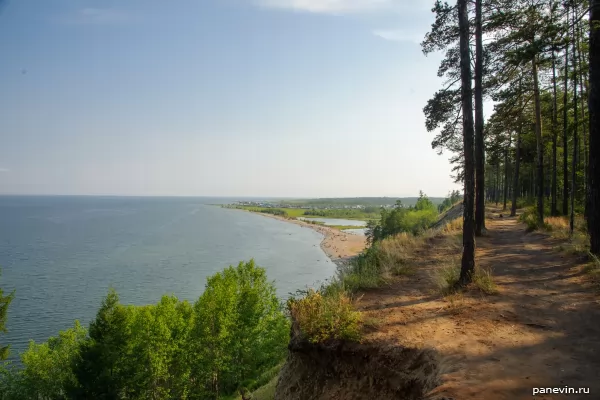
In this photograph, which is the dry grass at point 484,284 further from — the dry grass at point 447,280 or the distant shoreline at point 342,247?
the distant shoreline at point 342,247

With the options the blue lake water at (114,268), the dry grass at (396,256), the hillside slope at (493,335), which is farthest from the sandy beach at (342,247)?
the hillside slope at (493,335)

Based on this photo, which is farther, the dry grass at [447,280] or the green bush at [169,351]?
the green bush at [169,351]

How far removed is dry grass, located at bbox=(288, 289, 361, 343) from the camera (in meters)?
6.49

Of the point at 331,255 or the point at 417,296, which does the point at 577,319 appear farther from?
the point at 331,255

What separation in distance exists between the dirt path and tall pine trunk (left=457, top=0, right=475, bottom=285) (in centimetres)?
94

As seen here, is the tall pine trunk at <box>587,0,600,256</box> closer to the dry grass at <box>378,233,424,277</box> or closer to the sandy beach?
the dry grass at <box>378,233,424,277</box>

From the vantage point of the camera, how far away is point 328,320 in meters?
6.75

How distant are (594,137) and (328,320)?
9.10 metres

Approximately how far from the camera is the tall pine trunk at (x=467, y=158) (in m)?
8.95

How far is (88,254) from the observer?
63469 mm

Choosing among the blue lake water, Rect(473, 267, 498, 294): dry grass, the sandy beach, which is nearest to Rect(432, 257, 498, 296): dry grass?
Rect(473, 267, 498, 294): dry grass

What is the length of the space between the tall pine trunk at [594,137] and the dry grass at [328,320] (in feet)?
25.2

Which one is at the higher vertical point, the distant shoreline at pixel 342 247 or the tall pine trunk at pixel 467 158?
the tall pine trunk at pixel 467 158

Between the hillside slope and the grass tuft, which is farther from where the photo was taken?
the grass tuft
